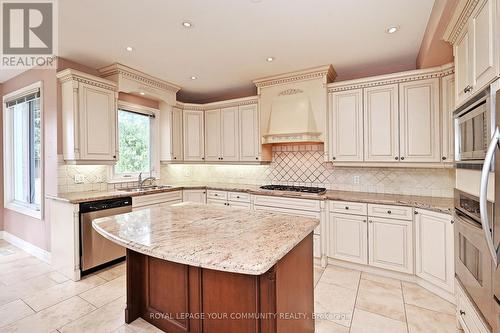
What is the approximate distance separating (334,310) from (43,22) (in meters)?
3.83

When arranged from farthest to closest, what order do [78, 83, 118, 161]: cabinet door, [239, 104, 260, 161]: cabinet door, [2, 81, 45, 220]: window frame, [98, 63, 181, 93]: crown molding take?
[239, 104, 260, 161]: cabinet door, [2, 81, 45, 220]: window frame, [98, 63, 181, 93]: crown molding, [78, 83, 118, 161]: cabinet door

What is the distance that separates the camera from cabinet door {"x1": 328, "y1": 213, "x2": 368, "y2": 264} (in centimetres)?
291

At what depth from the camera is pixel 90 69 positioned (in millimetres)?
3381

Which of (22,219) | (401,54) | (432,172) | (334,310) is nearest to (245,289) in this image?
(334,310)

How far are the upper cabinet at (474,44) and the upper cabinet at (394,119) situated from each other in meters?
0.95

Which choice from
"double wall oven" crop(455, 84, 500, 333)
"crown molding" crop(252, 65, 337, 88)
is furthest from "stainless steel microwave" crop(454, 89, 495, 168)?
"crown molding" crop(252, 65, 337, 88)

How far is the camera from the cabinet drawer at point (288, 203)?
320cm

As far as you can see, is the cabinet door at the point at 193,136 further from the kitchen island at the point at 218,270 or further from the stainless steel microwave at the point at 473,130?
the stainless steel microwave at the point at 473,130

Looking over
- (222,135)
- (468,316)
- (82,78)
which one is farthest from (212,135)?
(468,316)

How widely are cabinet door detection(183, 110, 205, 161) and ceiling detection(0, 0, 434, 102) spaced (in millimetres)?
972

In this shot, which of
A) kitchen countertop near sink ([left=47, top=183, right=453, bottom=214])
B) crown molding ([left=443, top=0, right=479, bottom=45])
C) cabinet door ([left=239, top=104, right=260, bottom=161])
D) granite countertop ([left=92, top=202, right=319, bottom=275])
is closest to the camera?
granite countertop ([left=92, top=202, right=319, bottom=275])

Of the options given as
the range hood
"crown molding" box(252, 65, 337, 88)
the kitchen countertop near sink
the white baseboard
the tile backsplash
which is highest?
"crown molding" box(252, 65, 337, 88)

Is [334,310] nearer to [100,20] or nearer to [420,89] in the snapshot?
[420,89]

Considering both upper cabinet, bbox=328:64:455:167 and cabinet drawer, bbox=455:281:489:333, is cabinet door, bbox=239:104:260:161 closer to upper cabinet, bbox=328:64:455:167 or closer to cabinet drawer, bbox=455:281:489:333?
upper cabinet, bbox=328:64:455:167
